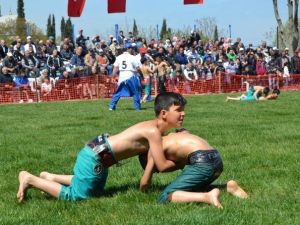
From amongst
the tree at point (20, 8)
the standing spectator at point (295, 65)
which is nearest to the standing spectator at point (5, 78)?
the standing spectator at point (295, 65)

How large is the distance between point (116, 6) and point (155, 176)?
613 inches

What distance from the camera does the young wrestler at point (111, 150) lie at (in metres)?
5.01

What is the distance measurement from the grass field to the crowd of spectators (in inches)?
283

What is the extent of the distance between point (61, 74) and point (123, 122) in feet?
36.6

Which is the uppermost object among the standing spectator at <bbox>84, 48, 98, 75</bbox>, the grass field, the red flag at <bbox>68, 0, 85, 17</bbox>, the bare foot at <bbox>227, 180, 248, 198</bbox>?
the red flag at <bbox>68, 0, 85, 17</bbox>

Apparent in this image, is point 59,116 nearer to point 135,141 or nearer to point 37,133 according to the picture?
point 37,133

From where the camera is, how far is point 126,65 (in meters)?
15.5

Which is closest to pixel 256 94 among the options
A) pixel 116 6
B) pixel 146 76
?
pixel 146 76

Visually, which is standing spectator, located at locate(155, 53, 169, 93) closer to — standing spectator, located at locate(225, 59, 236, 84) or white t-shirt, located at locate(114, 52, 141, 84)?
standing spectator, located at locate(225, 59, 236, 84)

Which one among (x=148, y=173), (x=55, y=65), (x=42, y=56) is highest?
(x=42, y=56)

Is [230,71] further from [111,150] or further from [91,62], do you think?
[111,150]

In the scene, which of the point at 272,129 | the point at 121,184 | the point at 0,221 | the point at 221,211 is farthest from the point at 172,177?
the point at 272,129

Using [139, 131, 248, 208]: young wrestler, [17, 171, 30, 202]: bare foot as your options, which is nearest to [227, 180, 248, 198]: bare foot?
[139, 131, 248, 208]: young wrestler

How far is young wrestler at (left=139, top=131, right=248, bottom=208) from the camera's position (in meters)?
4.83
